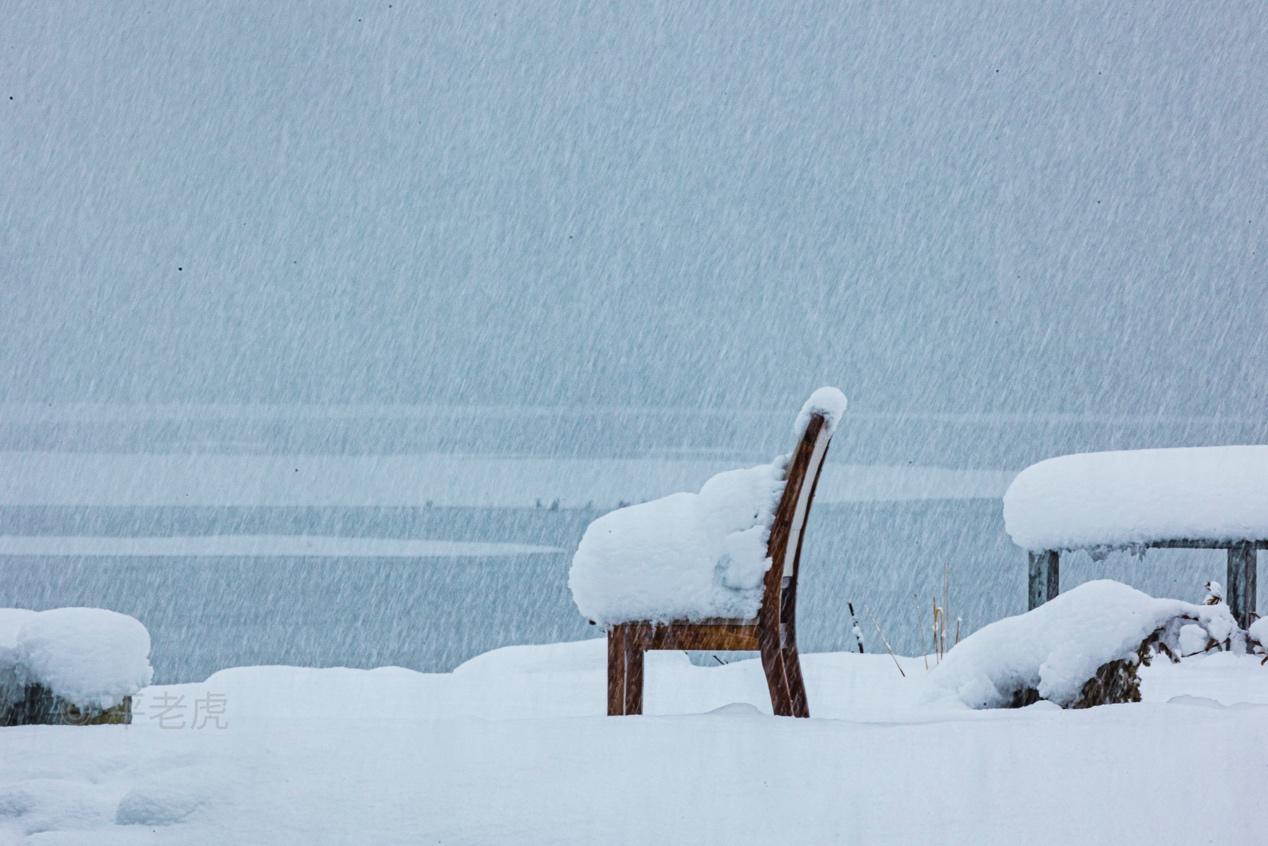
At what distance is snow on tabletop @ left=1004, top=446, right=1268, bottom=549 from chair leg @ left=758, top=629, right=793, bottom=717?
412cm

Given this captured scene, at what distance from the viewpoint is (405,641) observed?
144ft

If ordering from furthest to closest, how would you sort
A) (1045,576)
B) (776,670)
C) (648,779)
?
(1045,576) < (776,670) < (648,779)

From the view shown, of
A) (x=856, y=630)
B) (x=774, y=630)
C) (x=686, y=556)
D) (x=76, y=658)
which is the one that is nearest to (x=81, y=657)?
(x=76, y=658)

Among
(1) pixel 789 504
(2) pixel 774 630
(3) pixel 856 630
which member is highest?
(3) pixel 856 630

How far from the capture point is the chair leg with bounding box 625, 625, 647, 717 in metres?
3.06

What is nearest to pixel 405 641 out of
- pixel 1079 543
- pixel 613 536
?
pixel 1079 543

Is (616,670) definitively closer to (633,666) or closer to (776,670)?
(633,666)

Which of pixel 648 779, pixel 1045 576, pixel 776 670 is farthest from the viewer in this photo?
pixel 1045 576

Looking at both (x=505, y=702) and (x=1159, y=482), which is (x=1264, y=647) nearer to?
(x=1159, y=482)

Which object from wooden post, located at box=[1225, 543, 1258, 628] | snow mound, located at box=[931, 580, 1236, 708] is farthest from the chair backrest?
wooden post, located at box=[1225, 543, 1258, 628]

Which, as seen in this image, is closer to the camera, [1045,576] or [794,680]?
[794,680]

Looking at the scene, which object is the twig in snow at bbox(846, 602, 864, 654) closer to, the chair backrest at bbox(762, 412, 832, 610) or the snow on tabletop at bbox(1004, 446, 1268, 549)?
the snow on tabletop at bbox(1004, 446, 1268, 549)

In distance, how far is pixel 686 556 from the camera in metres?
3.00

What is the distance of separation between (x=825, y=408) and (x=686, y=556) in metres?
0.52
